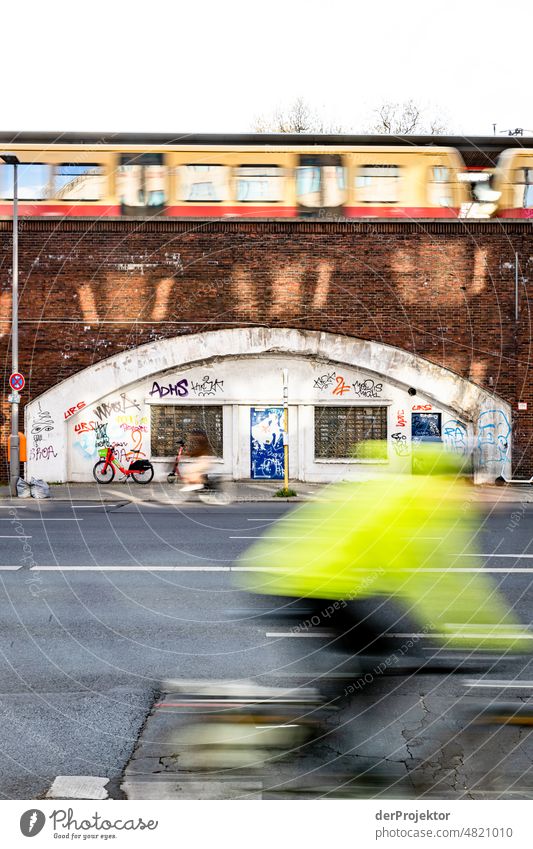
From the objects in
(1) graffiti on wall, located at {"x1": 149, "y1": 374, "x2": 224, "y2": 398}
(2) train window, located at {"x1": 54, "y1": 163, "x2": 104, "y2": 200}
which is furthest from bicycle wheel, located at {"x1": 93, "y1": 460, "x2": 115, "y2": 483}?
(2) train window, located at {"x1": 54, "y1": 163, "x2": 104, "y2": 200}

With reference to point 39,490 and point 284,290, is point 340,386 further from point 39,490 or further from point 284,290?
point 39,490

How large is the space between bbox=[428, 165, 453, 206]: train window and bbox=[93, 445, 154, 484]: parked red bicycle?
34.1ft

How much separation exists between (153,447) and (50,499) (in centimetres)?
410

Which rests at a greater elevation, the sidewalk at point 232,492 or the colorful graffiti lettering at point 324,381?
the colorful graffiti lettering at point 324,381

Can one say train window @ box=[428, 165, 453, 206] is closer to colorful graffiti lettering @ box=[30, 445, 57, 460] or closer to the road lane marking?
colorful graffiti lettering @ box=[30, 445, 57, 460]

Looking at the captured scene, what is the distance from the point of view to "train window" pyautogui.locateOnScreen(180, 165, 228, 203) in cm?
2256

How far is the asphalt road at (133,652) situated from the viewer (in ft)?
16.3

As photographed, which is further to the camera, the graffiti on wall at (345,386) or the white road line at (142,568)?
the graffiti on wall at (345,386)

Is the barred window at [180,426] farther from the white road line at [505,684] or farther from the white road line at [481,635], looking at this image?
the white road line at [505,684]

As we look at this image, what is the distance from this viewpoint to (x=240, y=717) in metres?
5.54

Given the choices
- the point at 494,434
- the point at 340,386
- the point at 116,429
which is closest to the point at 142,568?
the point at 116,429

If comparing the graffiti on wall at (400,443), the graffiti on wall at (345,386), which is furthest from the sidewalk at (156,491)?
the graffiti on wall at (345,386)

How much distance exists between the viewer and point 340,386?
2377 cm

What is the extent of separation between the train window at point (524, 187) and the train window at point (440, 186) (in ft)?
6.12
